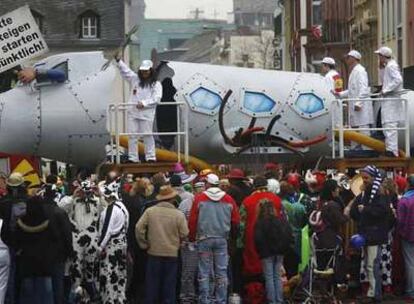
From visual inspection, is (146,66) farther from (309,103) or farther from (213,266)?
(213,266)

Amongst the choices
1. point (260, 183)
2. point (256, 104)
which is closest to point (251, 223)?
point (260, 183)

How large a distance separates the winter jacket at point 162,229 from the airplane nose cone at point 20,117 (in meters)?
6.59

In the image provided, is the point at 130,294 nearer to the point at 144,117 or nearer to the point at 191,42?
the point at 144,117

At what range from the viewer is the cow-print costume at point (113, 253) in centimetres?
1748

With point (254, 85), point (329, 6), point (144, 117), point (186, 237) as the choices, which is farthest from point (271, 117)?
point (329, 6)

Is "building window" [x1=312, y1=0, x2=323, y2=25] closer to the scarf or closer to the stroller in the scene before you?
the scarf

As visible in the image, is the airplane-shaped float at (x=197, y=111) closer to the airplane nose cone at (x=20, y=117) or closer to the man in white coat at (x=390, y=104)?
the airplane nose cone at (x=20, y=117)

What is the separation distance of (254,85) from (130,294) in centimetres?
629

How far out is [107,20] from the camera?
7669 cm

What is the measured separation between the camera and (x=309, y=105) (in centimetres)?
2408

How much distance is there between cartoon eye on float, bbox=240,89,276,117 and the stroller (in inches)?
216

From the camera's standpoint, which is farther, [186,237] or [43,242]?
[186,237]

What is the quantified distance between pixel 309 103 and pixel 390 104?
201 centimetres

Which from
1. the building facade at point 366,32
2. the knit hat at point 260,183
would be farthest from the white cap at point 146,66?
the building facade at point 366,32
